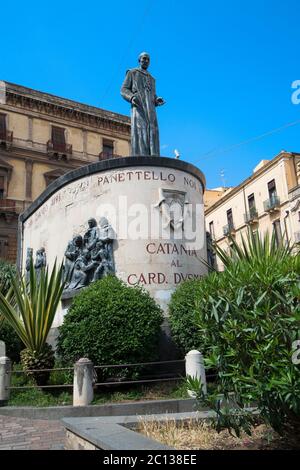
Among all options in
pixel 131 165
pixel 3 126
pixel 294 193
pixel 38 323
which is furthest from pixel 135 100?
pixel 3 126

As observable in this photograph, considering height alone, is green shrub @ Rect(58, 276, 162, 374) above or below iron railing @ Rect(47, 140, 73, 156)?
below

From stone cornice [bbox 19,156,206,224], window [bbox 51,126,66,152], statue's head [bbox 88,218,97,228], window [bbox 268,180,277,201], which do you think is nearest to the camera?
statue's head [bbox 88,218,97,228]

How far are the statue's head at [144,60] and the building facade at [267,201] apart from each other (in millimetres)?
17848

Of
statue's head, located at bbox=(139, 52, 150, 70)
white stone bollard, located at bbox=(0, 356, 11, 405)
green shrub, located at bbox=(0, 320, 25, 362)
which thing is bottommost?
white stone bollard, located at bbox=(0, 356, 11, 405)

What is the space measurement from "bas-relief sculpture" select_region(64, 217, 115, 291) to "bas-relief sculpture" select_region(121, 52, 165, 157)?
303 centimetres

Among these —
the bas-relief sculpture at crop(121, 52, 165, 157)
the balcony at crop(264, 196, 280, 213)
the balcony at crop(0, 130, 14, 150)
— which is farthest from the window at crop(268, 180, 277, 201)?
the bas-relief sculpture at crop(121, 52, 165, 157)

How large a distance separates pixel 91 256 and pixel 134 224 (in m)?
1.27

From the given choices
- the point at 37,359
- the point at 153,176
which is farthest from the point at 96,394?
the point at 153,176

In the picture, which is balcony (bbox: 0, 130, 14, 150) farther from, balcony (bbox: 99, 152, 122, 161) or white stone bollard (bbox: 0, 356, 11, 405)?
white stone bollard (bbox: 0, 356, 11, 405)

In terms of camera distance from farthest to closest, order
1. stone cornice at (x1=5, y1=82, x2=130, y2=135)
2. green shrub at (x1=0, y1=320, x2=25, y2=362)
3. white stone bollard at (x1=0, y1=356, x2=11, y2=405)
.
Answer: stone cornice at (x1=5, y1=82, x2=130, y2=135) < green shrub at (x1=0, y1=320, x2=25, y2=362) < white stone bollard at (x1=0, y1=356, x2=11, y2=405)

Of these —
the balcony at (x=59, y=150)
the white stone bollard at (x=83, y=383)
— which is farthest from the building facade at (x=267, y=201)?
the white stone bollard at (x=83, y=383)

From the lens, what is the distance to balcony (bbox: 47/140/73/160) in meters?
36.4

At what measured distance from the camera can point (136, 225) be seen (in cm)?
1016

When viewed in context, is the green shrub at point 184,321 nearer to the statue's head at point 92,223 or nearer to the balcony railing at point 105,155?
the statue's head at point 92,223
